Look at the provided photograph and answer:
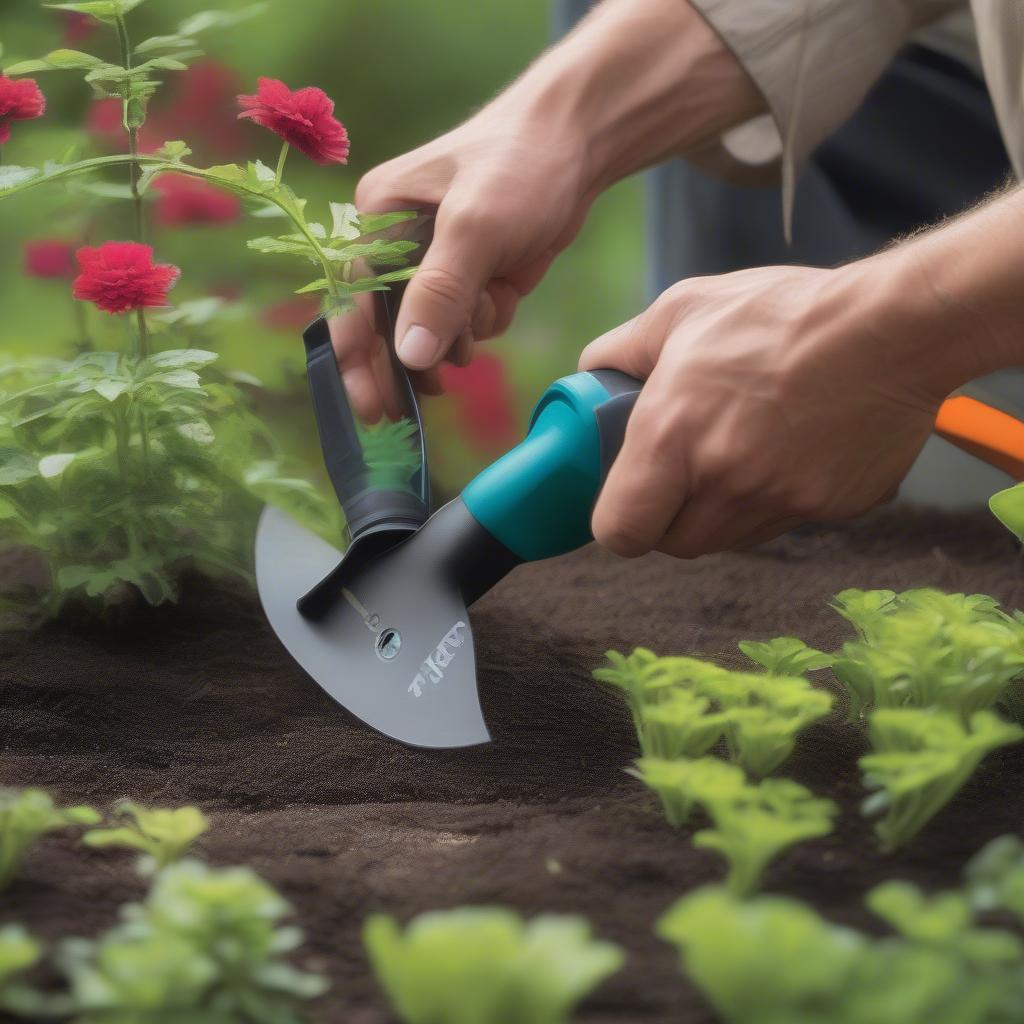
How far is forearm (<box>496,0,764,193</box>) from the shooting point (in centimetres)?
157

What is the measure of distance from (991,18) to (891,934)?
117cm

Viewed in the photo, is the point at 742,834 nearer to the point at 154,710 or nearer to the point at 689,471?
the point at 689,471

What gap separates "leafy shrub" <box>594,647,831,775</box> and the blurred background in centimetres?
83

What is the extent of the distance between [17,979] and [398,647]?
542mm

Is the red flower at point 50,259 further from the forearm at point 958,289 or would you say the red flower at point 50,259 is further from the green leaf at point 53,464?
the forearm at point 958,289

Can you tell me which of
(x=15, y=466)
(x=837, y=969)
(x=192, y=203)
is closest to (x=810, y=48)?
(x=192, y=203)

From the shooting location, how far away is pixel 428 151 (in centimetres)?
146

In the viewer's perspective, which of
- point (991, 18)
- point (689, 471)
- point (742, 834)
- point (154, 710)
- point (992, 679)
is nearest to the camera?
point (742, 834)

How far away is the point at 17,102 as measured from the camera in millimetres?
1207

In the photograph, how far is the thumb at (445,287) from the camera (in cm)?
129

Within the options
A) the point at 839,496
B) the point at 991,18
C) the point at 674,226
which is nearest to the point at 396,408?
the point at 839,496

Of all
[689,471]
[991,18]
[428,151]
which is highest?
[991,18]

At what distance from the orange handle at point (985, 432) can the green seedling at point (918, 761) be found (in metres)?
0.56

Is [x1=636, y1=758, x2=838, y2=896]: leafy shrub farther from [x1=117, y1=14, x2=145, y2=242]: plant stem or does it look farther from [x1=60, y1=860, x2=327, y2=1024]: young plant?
[x1=117, y1=14, x2=145, y2=242]: plant stem
